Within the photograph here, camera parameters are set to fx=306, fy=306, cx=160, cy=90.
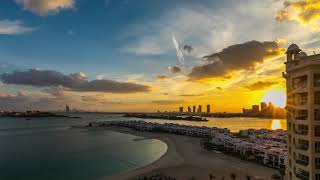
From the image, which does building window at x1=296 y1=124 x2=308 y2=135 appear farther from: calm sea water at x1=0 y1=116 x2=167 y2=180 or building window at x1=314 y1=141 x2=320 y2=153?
calm sea water at x1=0 y1=116 x2=167 y2=180

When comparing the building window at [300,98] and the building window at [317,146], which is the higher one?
the building window at [300,98]

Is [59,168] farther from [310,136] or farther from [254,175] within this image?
[310,136]

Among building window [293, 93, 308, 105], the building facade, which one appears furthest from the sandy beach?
building window [293, 93, 308, 105]

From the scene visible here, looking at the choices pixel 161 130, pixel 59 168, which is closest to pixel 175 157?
pixel 59 168

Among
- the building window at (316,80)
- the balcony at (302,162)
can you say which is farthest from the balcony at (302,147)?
the building window at (316,80)

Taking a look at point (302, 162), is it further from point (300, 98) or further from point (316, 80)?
point (316, 80)

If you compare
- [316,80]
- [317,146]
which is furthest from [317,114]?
[316,80]

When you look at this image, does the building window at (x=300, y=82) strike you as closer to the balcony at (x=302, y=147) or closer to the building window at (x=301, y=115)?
the building window at (x=301, y=115)
